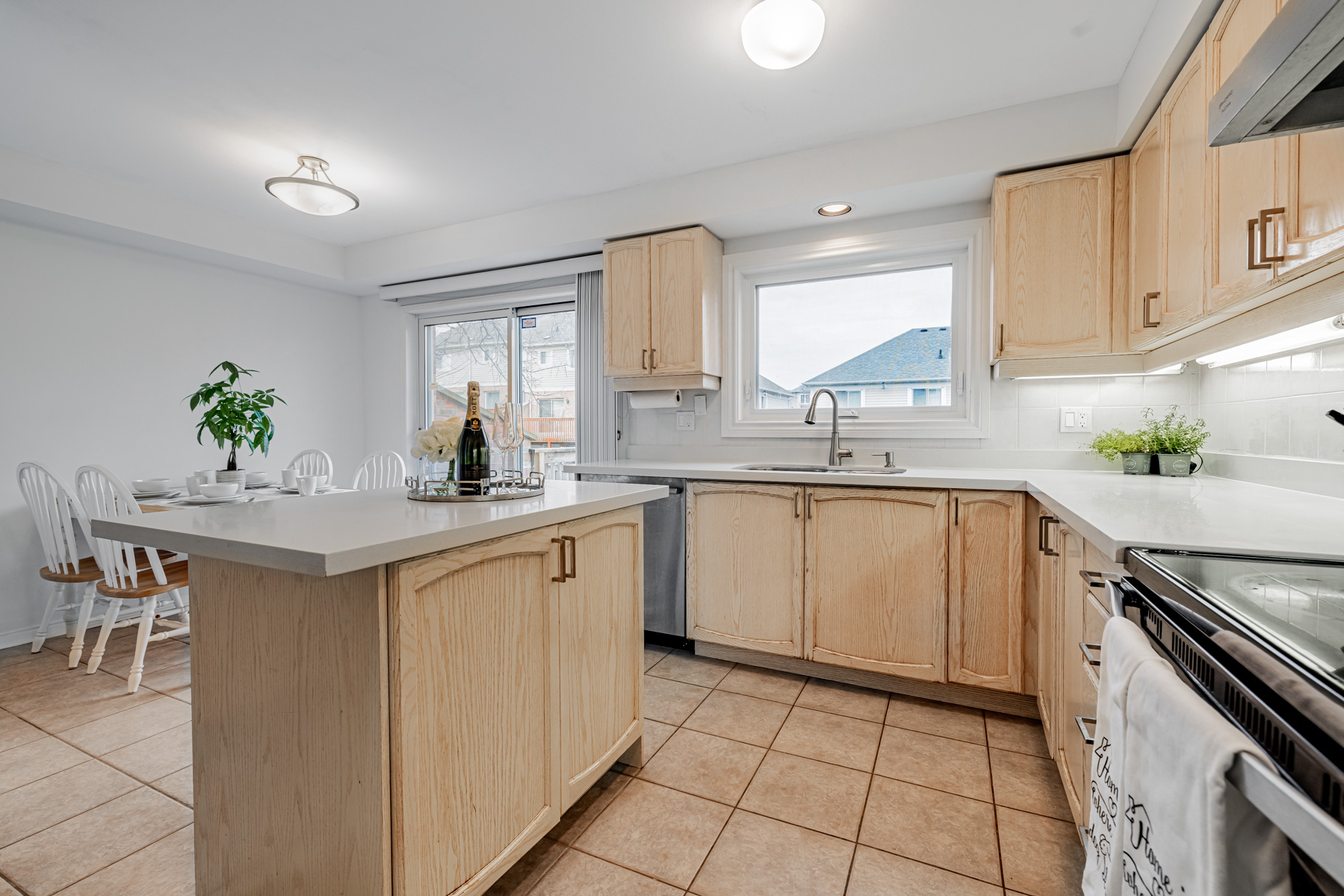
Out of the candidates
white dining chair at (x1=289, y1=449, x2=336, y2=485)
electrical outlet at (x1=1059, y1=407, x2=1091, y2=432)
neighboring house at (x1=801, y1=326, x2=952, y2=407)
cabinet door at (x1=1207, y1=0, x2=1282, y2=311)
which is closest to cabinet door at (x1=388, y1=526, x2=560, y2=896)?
cabinet door at (x1=1207, y1=0, x2=1282, y2=311)

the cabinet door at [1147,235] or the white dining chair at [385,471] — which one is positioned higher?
the cabinet door at [1147,235]

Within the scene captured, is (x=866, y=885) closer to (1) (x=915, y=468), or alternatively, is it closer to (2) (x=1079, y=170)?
(1) (x=915, y=468)

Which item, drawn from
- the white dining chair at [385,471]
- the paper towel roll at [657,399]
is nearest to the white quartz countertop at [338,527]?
the paper towel roll at [657,399]

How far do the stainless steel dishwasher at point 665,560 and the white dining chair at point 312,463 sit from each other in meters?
2.25

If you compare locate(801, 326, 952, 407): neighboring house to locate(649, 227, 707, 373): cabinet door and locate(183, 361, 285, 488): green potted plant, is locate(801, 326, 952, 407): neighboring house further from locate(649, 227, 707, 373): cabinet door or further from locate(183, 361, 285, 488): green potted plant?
locate(183, 361, 285, 488): green potted plant

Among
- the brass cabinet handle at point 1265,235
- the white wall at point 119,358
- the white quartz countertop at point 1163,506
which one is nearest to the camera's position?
the white quartz countertop at point 1163,506

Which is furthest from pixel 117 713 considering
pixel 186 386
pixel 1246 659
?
pixel 1246 659

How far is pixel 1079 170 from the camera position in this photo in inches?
92.4

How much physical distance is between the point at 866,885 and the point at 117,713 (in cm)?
275

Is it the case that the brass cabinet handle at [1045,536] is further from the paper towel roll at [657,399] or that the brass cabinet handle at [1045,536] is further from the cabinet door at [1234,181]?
the paper towel roll at [657,399]

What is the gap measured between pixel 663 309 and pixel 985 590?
2019 millimetres

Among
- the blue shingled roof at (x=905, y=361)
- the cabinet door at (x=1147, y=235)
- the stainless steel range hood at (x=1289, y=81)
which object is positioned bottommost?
the blue shingled roof at (x=905, y=361)

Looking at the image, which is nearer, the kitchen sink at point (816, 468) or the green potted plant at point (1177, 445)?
the green potted plant at point (1177, 445)

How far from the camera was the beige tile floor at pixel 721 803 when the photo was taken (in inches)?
57.2
